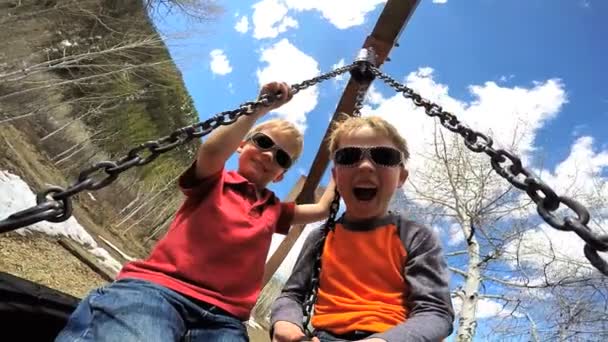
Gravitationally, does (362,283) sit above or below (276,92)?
below

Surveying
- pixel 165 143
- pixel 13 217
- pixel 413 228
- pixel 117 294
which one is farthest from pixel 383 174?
pixel 13 217

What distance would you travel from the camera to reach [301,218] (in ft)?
6.97

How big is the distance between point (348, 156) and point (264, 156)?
393mm

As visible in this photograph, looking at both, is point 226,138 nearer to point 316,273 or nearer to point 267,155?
point 267,155

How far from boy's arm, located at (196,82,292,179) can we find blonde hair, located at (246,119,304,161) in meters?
0.22

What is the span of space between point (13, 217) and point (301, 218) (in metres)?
1.21

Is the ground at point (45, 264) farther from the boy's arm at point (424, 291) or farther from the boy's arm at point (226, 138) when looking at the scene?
the boy's arm at point (424, 291)

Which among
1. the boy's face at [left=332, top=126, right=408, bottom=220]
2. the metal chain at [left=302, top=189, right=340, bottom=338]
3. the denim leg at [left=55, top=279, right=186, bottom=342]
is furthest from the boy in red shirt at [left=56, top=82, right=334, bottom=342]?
the boy's face at [left=332, top=126, right=408, bottom=220]

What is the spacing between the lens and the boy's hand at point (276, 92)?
5.57ft

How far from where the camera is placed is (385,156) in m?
1.64

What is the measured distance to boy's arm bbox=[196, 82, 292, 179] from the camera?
1.70 m

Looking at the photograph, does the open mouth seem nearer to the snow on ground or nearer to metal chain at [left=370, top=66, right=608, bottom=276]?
metal chain at [left=370, top=66, right=608, bottom=276]

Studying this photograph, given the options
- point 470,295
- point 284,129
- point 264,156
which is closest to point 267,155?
point 264,156

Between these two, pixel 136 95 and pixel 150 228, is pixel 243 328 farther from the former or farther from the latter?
pixel 150 228
